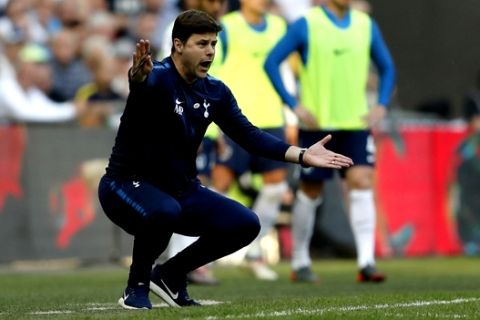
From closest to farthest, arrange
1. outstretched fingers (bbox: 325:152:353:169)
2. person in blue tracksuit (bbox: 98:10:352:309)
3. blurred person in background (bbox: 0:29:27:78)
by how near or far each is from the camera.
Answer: outstretched fingers (bbox: 325:152:353:169) → person in blue tracksuit (bbox: 98:10:352:309) → blurred person in background (bbox: 0:29:27:78)

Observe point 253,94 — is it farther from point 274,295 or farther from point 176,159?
point 176,159

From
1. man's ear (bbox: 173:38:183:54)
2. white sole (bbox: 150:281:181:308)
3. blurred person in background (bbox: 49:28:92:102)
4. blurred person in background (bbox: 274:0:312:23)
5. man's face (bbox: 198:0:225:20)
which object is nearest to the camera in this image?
man's ear (bbox: 173:38:183:54)

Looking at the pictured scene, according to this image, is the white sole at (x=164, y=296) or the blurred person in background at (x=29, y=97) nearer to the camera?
the white sole at (x=164, y=296)

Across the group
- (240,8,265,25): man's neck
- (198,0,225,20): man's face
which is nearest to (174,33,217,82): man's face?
(198,0,225,20): man's face

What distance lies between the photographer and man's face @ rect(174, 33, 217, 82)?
8.02m

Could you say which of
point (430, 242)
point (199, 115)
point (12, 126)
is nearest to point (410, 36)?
point (430, 242)

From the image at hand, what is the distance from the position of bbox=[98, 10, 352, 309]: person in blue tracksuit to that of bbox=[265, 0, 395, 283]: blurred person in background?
3.40 metres

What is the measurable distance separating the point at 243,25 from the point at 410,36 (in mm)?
7901

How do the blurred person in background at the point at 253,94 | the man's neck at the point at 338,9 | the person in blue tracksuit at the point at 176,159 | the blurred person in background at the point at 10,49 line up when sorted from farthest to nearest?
the blurred person in background at the point at 10,49 → the blurred person in background at the point at 253,94 → the man's neck at the point at 338,9 → the person in blue tracksuit at the point at 176,159

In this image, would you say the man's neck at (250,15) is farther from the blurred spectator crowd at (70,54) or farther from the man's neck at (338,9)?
the blurred spectator crowd at (70,54)

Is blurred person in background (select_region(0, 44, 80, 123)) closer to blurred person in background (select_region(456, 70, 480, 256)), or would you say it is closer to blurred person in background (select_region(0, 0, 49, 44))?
blurred person in background (select_region(0, 0, 49, 44))

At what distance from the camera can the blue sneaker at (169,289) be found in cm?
836

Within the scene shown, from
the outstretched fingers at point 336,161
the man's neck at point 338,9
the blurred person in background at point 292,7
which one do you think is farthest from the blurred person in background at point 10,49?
the outstretched fingers at point 336,161

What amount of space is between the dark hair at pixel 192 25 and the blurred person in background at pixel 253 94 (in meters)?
4.15
